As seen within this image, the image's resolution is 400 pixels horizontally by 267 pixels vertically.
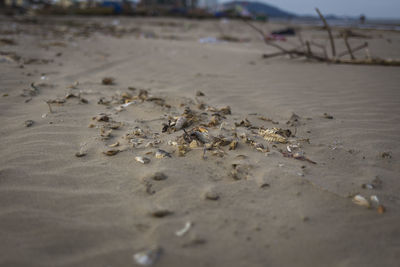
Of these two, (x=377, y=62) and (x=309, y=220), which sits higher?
(x=377, y=62)

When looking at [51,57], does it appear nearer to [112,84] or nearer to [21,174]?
[112,84]

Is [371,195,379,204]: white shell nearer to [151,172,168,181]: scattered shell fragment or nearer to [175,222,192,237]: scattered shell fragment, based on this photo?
[175,222,192,237]: scattered shell fragment

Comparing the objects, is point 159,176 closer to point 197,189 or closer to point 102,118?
point 197,189

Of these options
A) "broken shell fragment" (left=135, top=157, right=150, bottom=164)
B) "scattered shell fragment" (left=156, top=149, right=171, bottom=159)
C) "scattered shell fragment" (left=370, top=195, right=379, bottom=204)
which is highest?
"scattered shell fragment" (left=156, top=149, right=171, bottom=159)

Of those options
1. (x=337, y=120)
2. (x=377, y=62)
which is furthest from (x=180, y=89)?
(x=377, y=62)

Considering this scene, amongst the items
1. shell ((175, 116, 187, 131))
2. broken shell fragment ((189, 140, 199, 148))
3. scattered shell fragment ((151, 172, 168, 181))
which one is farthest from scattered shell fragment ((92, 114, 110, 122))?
scattered shell fragment ((151, 172, 168, 181))
